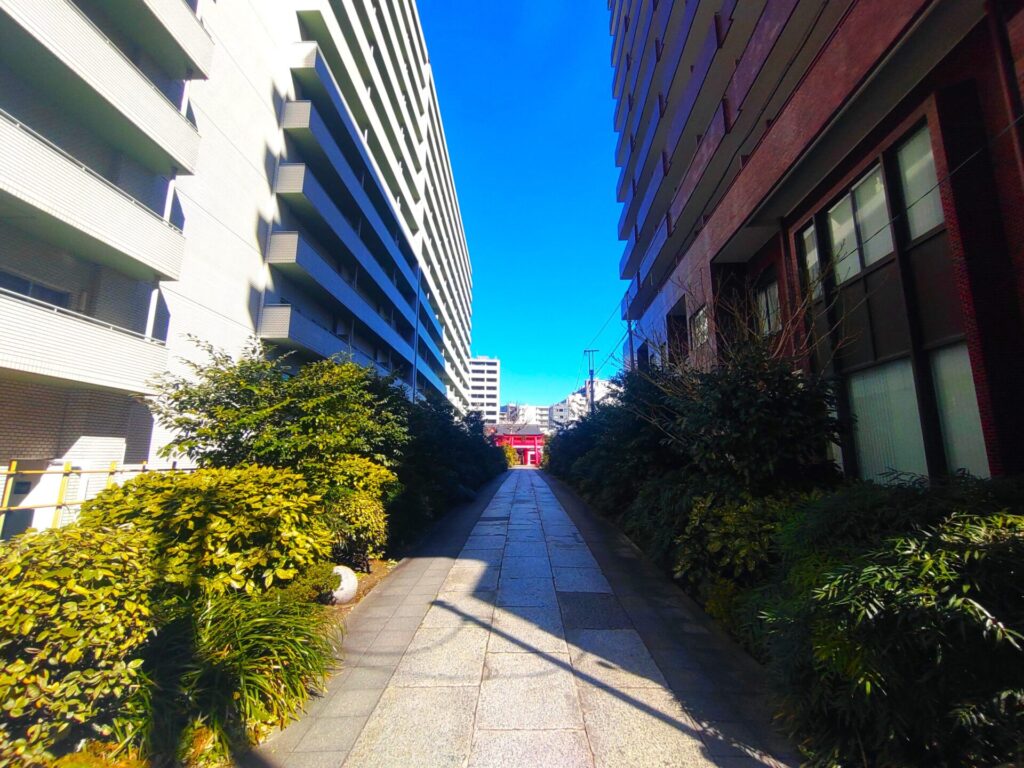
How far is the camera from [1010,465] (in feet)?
15.0

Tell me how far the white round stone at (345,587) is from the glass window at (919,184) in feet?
27.5

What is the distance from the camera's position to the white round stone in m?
5.57

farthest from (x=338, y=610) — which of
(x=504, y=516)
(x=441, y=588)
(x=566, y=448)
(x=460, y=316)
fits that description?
(x=460, y=316)

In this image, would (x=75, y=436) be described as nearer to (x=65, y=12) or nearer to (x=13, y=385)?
(x=13, y=385)

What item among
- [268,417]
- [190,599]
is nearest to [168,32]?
[268,417]

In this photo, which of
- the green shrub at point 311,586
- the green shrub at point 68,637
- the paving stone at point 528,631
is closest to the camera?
the green shrub at point 68,637

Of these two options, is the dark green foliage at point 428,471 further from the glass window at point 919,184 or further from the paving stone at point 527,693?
the glass window at point 919,184

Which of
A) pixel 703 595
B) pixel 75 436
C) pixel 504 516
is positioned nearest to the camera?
pixel 703 595

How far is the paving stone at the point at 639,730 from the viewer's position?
287cm

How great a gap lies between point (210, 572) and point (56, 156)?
383 inches

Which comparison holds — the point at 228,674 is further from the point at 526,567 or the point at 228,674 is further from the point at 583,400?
the point at 583,400

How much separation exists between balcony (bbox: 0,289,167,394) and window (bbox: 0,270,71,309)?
2.97 ft

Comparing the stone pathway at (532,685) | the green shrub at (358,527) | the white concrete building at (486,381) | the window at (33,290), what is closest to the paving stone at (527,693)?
the stone pathway at (532,685)

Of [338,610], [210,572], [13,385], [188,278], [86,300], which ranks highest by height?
[188,278]
